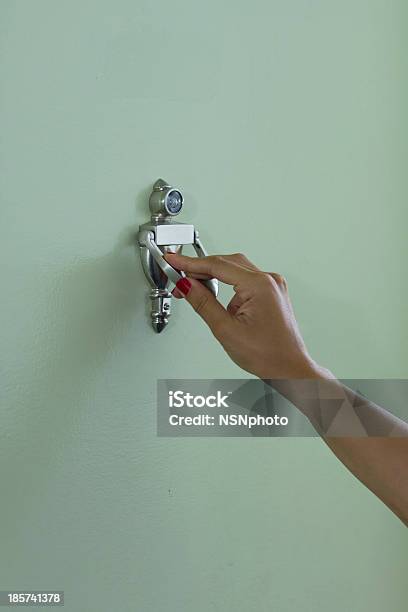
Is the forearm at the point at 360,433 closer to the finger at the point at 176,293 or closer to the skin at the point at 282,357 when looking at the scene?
the skin at the point at 282,357

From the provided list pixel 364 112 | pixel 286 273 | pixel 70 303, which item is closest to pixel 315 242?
pixel 286 273

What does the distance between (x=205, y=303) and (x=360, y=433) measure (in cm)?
16

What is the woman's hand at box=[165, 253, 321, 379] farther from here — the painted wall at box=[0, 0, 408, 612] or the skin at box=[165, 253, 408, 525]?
the painted wall at box=[0, 0, 408, 612]

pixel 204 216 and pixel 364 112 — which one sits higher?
pixel 364 112

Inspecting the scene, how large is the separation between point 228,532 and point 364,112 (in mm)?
450

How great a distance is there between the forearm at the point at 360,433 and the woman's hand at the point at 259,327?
0.02 m

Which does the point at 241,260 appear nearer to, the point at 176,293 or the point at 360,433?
the point at 176,293

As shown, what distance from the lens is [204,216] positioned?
2.58 feet

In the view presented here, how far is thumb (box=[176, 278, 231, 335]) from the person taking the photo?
0.67m

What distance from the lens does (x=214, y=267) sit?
679 mm

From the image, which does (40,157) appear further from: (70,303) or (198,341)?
(198,341)

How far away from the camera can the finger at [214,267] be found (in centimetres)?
67

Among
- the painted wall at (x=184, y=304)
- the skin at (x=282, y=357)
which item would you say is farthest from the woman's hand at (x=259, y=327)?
the painted wall at (x=184, y=304)

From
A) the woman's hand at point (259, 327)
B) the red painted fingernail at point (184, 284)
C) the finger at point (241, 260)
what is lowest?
the woman's hand at point (259, 327)
